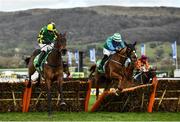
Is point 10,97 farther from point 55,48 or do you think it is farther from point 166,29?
point 166,29

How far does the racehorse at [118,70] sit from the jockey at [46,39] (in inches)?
110

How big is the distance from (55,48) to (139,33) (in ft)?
576

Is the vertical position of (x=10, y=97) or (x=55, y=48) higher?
(x=55, y=48)

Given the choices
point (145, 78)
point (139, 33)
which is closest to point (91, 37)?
point (139, 33)

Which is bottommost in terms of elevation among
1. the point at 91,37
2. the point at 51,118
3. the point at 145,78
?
the point at 51,118

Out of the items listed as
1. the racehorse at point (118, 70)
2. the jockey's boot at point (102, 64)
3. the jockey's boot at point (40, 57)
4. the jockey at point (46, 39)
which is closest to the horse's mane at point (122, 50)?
the racehorse at point (118, 70)

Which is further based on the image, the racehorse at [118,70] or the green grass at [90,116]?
the racehorse at [118,70]

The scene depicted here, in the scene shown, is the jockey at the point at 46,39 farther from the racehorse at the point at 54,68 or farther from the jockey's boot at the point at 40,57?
the racehorse at the point at 54,68

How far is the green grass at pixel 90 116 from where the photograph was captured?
1567 cm

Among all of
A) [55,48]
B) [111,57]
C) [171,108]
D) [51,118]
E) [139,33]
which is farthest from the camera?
[139,33]

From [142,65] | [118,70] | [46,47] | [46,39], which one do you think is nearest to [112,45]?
[118,70]

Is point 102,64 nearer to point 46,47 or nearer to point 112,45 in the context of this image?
point 112,45

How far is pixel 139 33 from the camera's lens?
192m

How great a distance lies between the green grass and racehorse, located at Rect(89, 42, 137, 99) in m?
2.35
